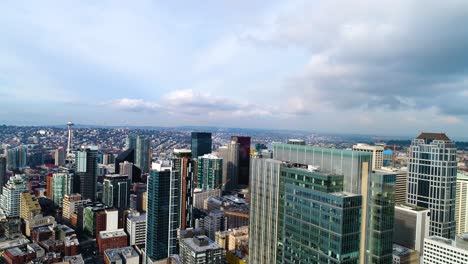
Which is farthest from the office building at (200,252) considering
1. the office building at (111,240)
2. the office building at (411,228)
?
the office building at (411,228)

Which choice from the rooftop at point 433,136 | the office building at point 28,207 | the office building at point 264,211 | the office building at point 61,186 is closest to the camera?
the office building at point 264,211

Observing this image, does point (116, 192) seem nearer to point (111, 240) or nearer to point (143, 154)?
point (111, 240)

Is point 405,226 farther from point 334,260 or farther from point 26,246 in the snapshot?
point 26,246

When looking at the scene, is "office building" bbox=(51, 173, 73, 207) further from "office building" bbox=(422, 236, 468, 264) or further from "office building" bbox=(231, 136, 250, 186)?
"office building" bbox=(422, 236, 468, 264)

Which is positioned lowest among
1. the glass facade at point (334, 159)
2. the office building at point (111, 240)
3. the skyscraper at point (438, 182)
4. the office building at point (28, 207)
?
the office building at point (111, 240)

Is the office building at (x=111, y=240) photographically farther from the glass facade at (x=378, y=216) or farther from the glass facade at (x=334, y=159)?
the glass facade at (x=378, y=216)

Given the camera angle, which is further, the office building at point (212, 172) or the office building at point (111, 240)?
the office building at point (212, 172)

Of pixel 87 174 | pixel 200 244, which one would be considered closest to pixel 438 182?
pixel 200 244
